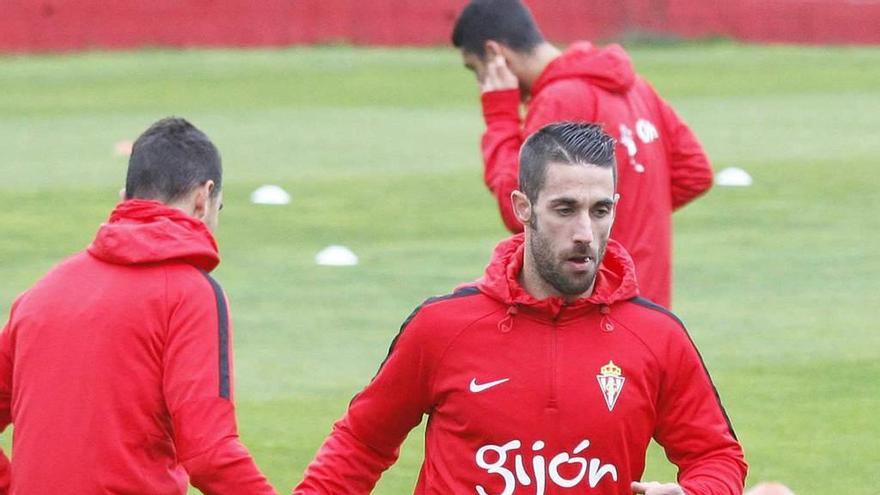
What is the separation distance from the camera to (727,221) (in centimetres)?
1638

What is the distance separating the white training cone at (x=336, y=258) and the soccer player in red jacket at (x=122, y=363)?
896cm

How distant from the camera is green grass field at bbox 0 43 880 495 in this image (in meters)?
9.86

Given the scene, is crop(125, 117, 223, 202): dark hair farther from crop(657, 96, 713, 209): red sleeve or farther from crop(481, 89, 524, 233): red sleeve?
crop(657, 96, 713, 209): red sleeve

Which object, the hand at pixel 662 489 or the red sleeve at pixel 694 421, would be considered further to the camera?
the red sleeve at pixel 694 421

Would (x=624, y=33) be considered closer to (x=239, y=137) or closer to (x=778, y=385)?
(x=239, y=137)

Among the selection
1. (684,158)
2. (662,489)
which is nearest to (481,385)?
(662,489)

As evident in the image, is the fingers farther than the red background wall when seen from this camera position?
No

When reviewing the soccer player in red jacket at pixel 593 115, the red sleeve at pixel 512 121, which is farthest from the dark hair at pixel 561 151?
the soccer player in red jacket at pixel 593 115

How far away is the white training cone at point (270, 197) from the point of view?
17.2 meters

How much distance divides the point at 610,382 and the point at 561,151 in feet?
1.98

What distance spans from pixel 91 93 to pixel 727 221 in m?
13.1

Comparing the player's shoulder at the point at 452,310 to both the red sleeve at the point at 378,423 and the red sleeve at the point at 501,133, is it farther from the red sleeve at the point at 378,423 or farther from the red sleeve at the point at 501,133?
the red sleeve at the point at 501,133

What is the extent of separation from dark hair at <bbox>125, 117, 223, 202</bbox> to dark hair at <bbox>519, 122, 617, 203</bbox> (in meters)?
0.97

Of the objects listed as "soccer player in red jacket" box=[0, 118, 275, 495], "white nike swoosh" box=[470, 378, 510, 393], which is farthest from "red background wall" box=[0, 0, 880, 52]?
"white nike swoosh" box=[470, 378, 510, 393]
